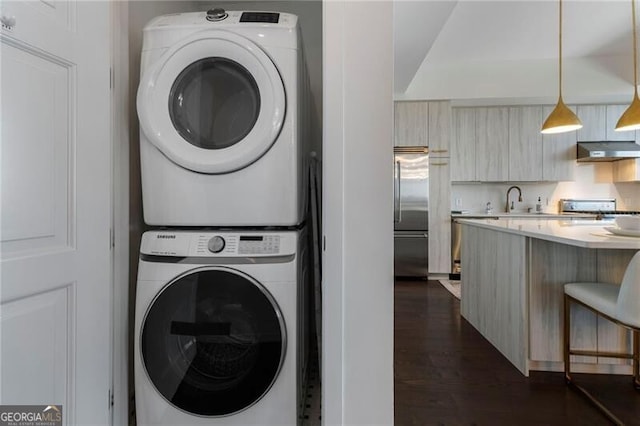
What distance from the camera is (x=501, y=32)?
11.0ft

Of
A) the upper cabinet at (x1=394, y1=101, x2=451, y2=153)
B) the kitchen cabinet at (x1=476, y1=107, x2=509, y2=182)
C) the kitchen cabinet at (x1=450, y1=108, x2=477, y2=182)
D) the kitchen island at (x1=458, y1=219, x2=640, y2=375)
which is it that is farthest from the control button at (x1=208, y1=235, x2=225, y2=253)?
the kitchen cabinet at (x1=476, y1=107, x2=509, y2=182)

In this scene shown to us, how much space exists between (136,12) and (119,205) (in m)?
0.94

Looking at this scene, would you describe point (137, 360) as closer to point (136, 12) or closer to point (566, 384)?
point (136, 12)

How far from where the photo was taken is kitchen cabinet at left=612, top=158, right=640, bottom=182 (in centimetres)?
423

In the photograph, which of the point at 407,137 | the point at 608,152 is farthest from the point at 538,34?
the point at 608,152

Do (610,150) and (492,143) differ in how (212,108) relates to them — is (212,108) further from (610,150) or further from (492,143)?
(610,150)

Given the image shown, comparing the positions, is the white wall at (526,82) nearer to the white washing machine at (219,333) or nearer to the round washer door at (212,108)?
the round washer door at (212,108)

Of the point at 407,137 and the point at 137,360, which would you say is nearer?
the point at 137,360

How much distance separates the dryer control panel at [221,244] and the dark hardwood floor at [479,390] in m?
1.09

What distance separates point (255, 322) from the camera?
114cm

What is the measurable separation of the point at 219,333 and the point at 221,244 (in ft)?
1.07

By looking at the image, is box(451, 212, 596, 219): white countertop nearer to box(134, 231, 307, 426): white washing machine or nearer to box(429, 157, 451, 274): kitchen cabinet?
box(429, 157, 451, 274): kitchen cabinet

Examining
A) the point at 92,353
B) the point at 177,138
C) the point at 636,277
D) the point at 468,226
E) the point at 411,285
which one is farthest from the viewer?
the point at 411,285

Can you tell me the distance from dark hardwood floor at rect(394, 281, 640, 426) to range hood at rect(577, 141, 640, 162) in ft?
11.1
